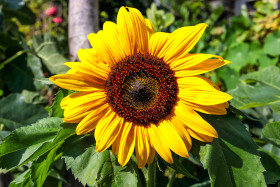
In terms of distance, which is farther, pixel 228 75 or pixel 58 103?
pixel 228 75

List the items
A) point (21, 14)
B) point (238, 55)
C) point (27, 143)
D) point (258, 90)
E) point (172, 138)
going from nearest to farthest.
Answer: point (172, 138) → point (27, 143) → point (258, 90) → point (21, 14) → point (238, 55)

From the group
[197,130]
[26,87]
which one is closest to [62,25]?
[26,87]

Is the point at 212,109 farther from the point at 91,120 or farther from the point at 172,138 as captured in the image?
the point at 91,120

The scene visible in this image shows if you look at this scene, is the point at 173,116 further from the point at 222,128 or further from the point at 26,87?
the point at 26,87

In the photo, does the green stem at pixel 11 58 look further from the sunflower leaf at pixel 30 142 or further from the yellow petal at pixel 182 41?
the yellow petal at pixel 182 41

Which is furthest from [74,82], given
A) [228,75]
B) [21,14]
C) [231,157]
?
[228,75]
